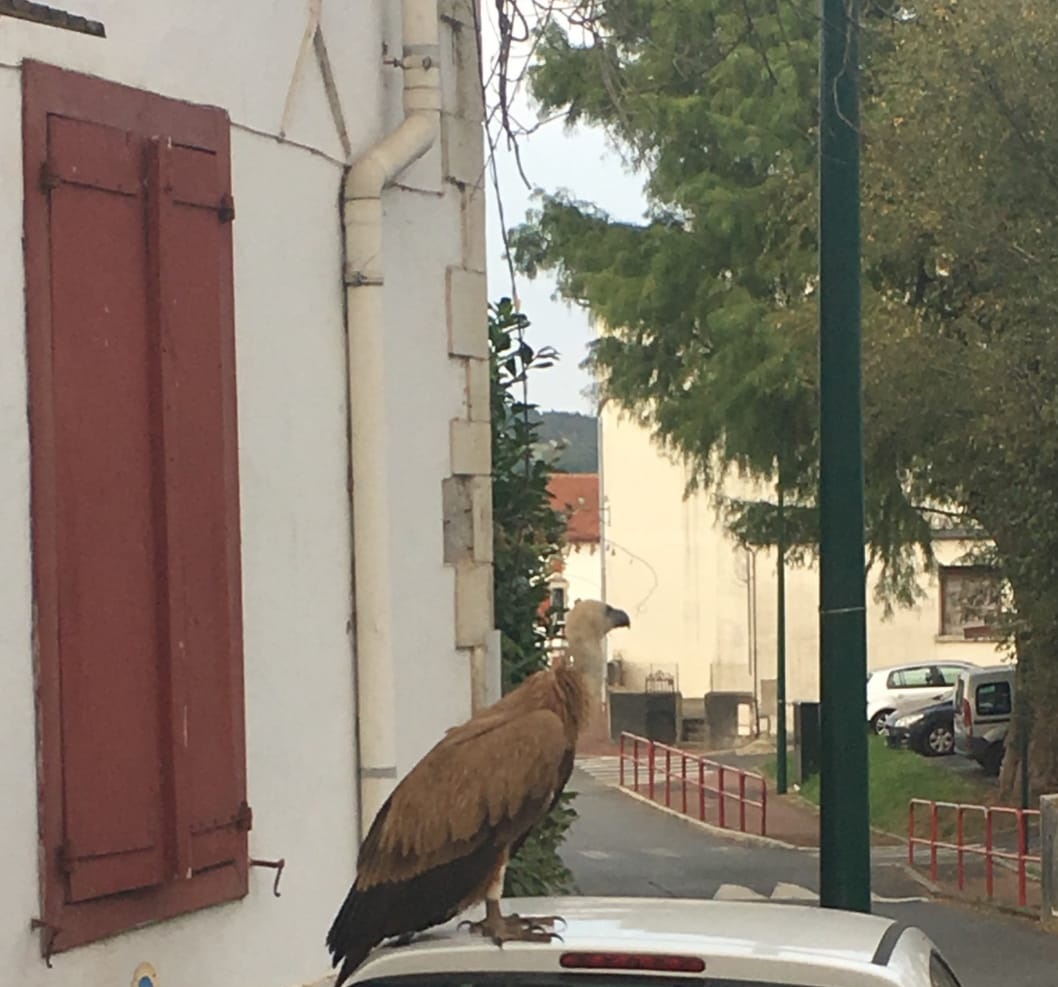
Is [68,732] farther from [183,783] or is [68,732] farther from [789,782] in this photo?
[789,782]

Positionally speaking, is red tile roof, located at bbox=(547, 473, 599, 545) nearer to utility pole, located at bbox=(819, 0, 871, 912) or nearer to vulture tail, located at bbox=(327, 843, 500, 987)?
utility pole, located at bbox=(819, 0, 871, 912)

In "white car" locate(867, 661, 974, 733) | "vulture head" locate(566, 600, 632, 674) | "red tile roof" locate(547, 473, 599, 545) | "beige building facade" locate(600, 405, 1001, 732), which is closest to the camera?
"vulture head" locate(566, 600, 632, 674)

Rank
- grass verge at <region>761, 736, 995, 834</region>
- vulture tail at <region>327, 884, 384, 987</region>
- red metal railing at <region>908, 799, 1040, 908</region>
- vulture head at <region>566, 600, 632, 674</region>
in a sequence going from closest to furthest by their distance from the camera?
vulture tail at <region>327, 884, 384, 987</region> → vulture head at <region>566, 600, 632, 674</region> → red metal railing at <region>908, 799, 1040, 908</region> → grass verge at <region>761, 736, 995, 834</region>

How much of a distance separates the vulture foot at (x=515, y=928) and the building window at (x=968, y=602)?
20.8m

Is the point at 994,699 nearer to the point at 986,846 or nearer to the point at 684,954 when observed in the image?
the point at 986,846

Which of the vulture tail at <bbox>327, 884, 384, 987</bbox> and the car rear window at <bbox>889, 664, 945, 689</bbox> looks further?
the car rear window at <bbox>889, 664, 945, 689</bbox>

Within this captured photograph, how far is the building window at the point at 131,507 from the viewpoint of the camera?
6.30m

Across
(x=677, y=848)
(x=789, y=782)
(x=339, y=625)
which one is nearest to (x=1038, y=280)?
(x=677, y=848)

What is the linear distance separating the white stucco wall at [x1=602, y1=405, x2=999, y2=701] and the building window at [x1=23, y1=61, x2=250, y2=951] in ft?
126

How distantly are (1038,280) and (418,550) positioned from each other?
11625 millimetres

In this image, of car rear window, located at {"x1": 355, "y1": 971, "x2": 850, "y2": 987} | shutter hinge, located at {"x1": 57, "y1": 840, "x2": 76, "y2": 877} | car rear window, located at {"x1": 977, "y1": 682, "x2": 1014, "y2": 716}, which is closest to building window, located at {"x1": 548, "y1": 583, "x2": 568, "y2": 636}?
shutter hinge, located at {"x1": 57, "y1": 840, "x2": 76, "y2": 877}

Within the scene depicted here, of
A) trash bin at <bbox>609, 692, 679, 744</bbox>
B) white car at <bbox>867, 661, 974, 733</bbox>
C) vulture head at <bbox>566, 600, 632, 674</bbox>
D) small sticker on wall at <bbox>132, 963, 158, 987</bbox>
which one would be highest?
vulture head at <bbox>566, 600, 632, 674</bbox>

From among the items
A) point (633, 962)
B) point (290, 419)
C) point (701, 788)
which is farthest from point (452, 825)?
point (701, 788)

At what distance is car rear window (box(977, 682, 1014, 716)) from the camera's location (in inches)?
1211
